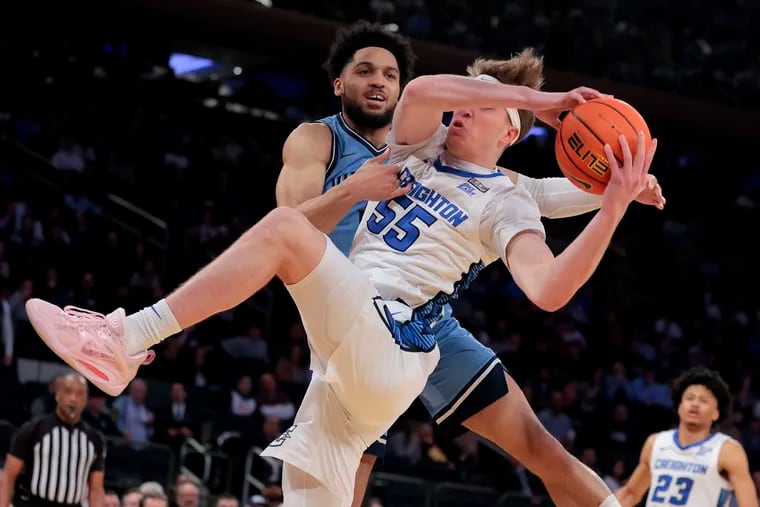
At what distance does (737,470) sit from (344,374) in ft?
14.5

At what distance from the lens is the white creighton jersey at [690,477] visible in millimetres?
7730

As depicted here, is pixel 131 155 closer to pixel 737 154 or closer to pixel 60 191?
pixel 60 191

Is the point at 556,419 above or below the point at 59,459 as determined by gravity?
above

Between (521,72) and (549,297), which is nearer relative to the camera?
(549,297)

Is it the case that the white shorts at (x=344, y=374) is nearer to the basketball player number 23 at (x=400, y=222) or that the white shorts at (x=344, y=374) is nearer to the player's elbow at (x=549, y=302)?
the basketball player number 23 at (x=400, y=222)

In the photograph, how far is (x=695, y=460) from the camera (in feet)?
25.6

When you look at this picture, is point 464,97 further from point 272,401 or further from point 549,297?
point 272,401

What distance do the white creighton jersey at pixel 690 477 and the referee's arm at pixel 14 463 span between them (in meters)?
4.41

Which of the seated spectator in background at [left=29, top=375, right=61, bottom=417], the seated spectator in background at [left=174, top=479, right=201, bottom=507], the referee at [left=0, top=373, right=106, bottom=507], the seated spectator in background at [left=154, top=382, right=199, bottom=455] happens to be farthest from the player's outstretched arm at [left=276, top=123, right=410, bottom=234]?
the seated spectator in background at [left=154, top=382, right=199, bottom=455]

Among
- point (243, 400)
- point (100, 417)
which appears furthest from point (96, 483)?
point (243, 400)

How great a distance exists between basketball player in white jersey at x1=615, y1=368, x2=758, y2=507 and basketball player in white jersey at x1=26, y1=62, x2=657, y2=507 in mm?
3860

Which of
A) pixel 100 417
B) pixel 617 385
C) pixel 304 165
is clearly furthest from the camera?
pixel 617 385

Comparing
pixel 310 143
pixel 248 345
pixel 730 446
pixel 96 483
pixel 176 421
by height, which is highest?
pixel 310 143

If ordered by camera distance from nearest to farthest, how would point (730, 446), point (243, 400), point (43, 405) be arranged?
point (730, 446), point (43, 405), point (243, 400)
